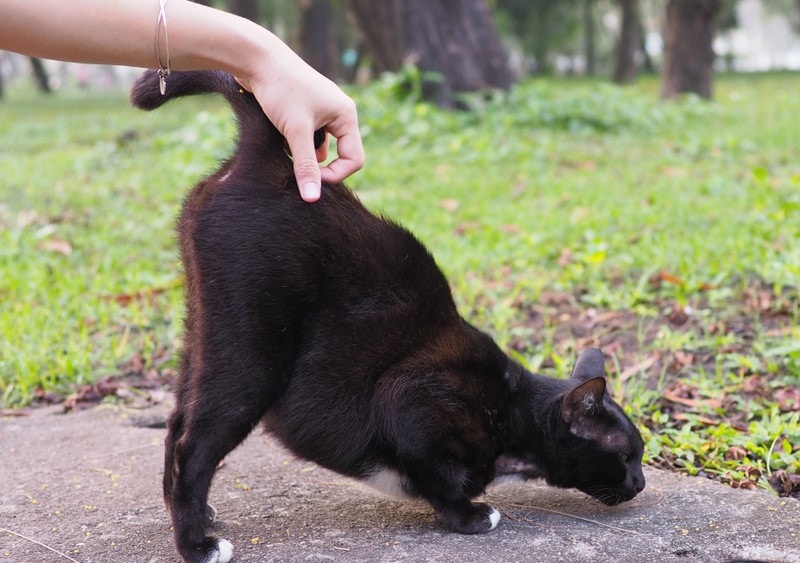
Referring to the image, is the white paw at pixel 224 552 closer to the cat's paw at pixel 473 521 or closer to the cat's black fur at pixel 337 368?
the cat's black fur at pixel 337 368

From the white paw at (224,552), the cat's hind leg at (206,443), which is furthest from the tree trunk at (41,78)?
the white paw at (224,552)

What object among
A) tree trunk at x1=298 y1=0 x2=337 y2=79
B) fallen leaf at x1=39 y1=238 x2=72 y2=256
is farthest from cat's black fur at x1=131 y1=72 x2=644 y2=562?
tree trunk at x1=298 y1=0 x2=337 y2=79

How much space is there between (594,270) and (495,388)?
235 cm

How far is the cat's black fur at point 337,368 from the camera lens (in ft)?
7.89

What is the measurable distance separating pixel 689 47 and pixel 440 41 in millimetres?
4400

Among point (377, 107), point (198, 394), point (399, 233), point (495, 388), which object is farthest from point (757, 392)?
point (377, 107)

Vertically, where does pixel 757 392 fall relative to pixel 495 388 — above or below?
Result: below

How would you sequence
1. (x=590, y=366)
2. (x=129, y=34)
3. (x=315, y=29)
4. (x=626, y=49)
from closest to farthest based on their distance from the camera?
(x=129, y=34)
(x=590, y=366)
(x=315, y=29)
(x=626, y=49)

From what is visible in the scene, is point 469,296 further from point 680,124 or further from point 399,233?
point 680,124

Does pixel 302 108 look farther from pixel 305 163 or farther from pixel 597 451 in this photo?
pixel 597 451

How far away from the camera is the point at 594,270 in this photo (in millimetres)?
4879

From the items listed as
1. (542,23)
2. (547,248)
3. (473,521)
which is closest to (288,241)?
(473,521)

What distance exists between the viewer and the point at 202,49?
7.45ft

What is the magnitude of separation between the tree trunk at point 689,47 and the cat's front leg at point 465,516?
11116 mm
